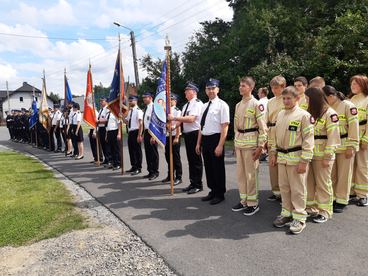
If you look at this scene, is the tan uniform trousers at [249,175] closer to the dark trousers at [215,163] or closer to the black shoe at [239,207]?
the black shoe at [239,207]

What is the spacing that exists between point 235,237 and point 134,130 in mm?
5487

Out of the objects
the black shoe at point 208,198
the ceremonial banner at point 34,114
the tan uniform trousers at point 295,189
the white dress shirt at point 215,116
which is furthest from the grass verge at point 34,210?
the ceremonial banner at point 34,114

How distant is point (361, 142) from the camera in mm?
5594

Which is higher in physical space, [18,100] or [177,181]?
[18,100]

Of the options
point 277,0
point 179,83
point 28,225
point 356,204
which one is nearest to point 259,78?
point 277,0

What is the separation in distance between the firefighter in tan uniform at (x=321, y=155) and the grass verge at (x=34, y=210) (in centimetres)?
342

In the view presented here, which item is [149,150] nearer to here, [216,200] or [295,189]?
[216,200]

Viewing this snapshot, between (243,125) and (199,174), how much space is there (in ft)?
6.66

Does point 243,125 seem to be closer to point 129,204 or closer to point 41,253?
point 129,204

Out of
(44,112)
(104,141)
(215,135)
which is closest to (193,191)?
(215,135)

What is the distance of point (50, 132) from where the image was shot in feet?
54.7

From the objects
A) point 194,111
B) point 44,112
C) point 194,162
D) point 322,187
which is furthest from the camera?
point 44,112

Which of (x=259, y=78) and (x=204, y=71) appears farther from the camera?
(x=204, y=71)

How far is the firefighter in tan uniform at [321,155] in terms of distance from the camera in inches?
190
